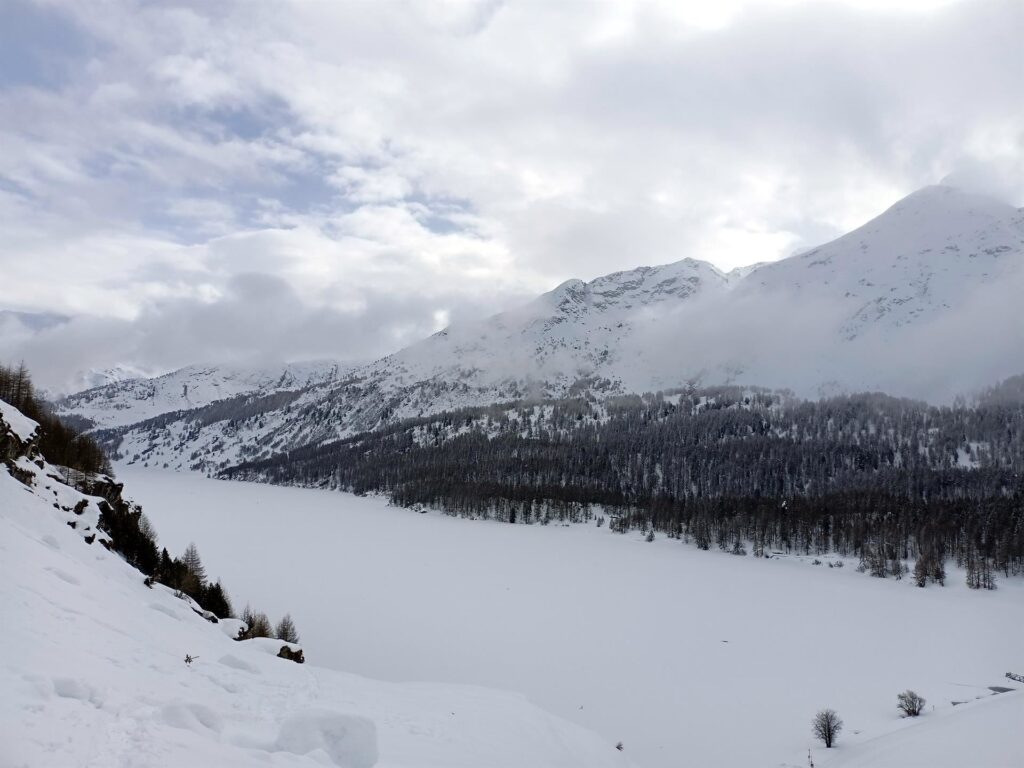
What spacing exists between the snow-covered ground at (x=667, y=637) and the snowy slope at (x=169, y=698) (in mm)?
14488

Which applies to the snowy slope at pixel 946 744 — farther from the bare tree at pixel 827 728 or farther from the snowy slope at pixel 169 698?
the snowy slope at pixel 169 698

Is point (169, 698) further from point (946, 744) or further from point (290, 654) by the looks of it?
point (946, 744)

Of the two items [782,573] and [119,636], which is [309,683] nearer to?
[119,636]

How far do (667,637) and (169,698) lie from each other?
175 ft

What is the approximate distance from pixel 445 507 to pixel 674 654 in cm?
12999

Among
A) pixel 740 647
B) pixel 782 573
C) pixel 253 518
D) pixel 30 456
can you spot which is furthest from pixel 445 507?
pixel 30 456

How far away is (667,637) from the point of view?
5603cm

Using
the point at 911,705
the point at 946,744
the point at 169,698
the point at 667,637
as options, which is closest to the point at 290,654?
the point at 169,698

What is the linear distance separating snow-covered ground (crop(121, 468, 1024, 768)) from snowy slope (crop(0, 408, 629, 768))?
1449 centimetres

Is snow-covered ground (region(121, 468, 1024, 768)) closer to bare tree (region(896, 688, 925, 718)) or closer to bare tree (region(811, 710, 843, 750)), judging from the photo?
bare tree (region(811, 710, 843, 750))

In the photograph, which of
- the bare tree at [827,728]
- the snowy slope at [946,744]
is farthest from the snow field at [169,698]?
the bare tree at [827,728]

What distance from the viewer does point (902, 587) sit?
311 feet

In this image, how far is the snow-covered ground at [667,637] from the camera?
35562mm

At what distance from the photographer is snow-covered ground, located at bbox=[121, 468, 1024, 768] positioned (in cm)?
3556
